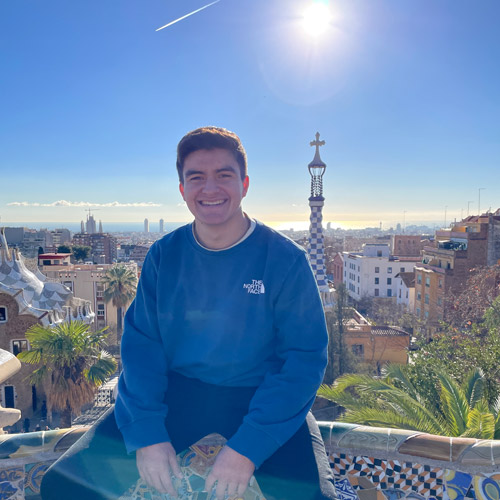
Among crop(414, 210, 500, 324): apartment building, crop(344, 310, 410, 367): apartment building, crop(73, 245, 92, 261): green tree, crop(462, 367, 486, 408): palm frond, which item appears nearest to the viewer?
crop(462, 367, 486, 408): palm frond

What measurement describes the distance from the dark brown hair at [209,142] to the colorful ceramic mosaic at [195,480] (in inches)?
50.7

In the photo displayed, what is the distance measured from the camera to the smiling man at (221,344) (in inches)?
69.0

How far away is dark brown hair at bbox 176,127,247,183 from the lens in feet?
6.17

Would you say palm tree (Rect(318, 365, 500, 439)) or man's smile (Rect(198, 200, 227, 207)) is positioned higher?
man's smile (Rect(198, 200, 227, 207))

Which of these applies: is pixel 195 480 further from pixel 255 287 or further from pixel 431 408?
pixel 431 408

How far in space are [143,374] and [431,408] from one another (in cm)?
468

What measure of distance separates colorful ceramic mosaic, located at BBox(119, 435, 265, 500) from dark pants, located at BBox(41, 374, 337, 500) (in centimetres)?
3

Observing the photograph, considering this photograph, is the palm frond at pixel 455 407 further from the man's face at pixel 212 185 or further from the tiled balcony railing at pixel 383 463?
the man's face at pixel 212 185

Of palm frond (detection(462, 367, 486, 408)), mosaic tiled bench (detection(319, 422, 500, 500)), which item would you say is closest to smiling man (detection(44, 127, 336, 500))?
mosaic tiled bench (detection(319, 422, 500, 500))

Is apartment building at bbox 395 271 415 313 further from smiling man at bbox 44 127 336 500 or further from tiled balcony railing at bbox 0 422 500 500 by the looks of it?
smiling man at bbox 44 127 336 500

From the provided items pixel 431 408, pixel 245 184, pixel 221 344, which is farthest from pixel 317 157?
pixel 221 344

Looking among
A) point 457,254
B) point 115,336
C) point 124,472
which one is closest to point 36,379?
point 124,472

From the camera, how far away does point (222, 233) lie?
1.99 m

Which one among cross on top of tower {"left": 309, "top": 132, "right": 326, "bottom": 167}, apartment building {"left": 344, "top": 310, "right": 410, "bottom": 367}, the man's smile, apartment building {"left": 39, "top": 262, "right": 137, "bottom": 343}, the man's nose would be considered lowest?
apartment building {"left": 344, "top": 310, "right": 410, "bottom": 367}
